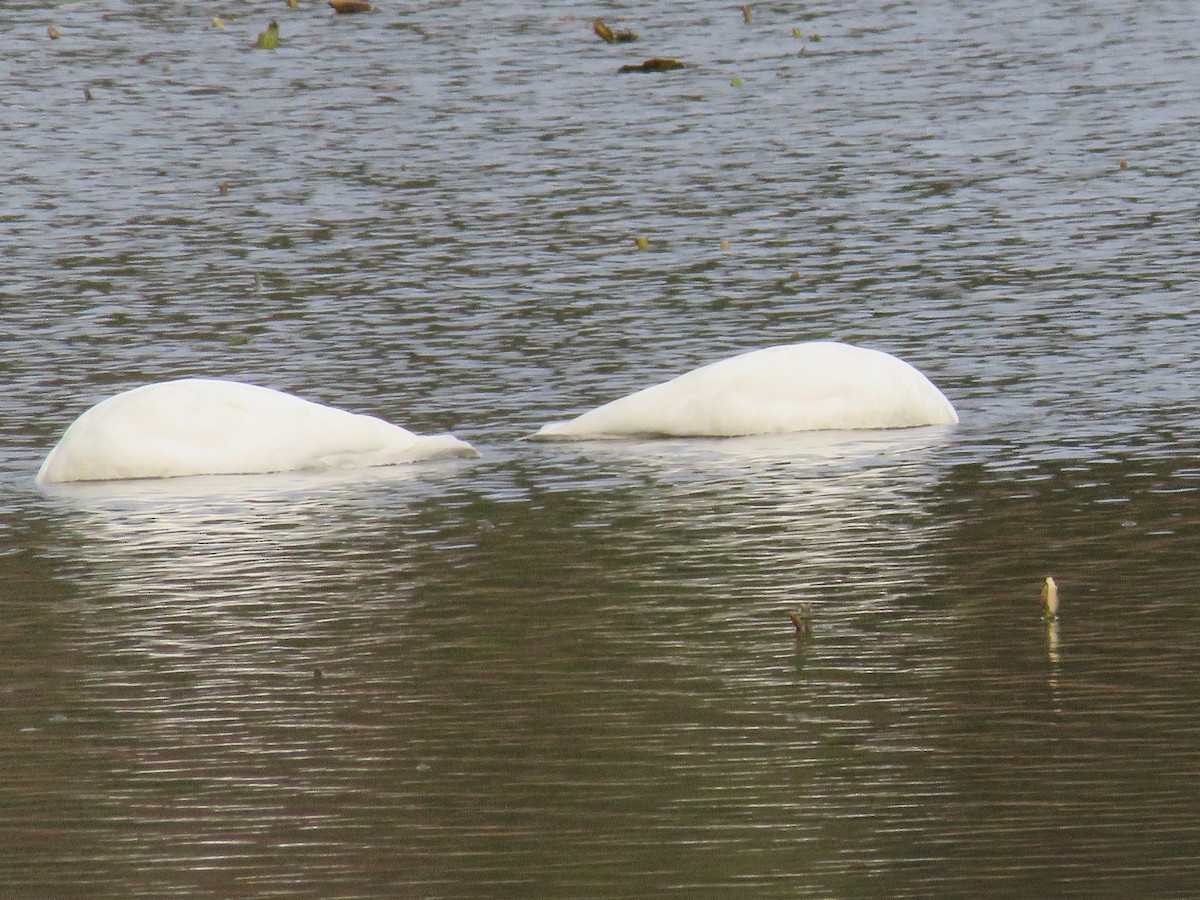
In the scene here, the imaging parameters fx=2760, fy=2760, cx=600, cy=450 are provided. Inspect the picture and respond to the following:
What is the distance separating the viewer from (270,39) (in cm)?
2864

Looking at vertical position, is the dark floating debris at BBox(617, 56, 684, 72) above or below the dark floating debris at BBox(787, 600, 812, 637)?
above

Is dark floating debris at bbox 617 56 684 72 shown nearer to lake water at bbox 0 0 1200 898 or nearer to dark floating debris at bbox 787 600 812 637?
lake water at bbox 0 0 1200 898

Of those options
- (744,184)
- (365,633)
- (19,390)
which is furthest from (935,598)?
(744,184)

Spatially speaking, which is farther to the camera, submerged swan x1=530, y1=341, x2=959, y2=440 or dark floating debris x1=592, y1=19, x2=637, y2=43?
dark floating debris x1=592, y1=19, x2=637, y2=43

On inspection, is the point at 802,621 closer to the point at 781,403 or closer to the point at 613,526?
the point at 613,526

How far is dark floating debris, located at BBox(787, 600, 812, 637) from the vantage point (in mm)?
7793

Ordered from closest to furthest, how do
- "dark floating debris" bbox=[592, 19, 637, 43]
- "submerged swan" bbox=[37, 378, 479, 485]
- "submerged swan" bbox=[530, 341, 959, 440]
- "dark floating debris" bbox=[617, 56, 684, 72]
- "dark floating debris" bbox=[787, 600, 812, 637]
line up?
"dark floating debris" bbox=[787, 600, 812, 637] → "submerged swan" bbox=[37, 378, 479, 485] → "submerged swan" bbox=[530, 341, 959, 440] → "dark floating debris" bbox=[617, 56, 684, 72] → "dark floating debris" bbox=[592, 19, 637, 43]

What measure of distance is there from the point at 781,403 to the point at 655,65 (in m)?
15.0

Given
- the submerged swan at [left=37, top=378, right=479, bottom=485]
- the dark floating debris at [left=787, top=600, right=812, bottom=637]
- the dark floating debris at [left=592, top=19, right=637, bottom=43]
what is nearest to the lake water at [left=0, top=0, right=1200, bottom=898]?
the dark floating debris at [left=787, top=600, right=812, bottom=637]

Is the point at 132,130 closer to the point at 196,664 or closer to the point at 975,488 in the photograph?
the point at 975,488

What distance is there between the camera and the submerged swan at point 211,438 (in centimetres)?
1121

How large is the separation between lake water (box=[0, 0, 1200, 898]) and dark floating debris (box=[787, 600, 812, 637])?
7 cm

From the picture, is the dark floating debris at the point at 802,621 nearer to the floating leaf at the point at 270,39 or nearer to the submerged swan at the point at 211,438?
the submerged swan at the point at 211,438

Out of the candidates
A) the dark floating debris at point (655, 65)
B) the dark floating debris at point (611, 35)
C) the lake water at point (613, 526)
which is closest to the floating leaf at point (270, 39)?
the dark floating debris at point (611, 35)
